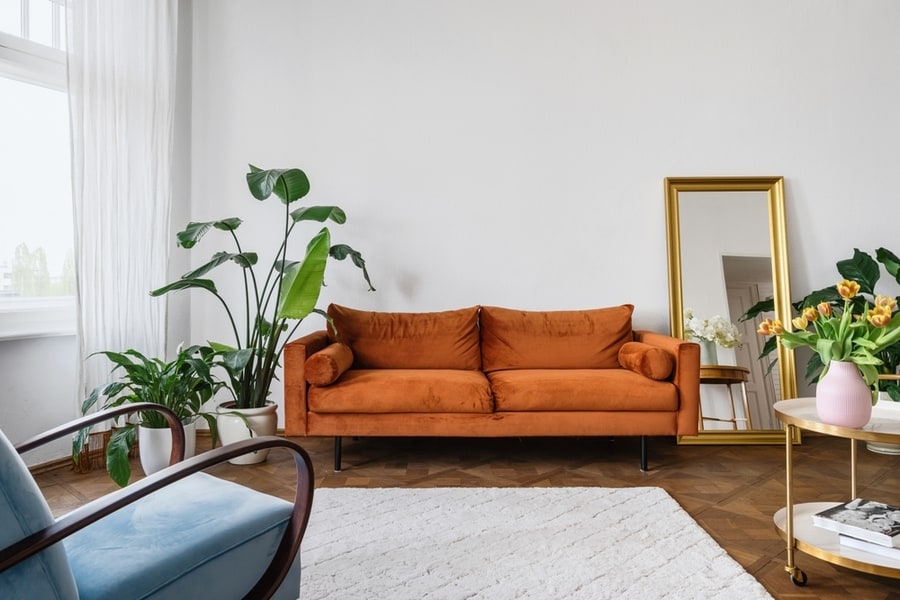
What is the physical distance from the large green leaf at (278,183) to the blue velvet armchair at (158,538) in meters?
1.73

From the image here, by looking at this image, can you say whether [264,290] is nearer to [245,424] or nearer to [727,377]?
[245,424]

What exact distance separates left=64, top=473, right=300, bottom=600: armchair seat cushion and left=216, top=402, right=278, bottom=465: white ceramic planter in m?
1.68

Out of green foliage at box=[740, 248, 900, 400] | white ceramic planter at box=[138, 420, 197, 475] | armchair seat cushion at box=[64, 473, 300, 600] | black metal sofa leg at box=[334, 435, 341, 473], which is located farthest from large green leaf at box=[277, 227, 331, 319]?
green foliage at box=[740, 248, 900, 400]

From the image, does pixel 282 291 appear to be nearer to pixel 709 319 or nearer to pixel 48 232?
pixel 48 232

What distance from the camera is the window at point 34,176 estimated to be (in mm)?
3057

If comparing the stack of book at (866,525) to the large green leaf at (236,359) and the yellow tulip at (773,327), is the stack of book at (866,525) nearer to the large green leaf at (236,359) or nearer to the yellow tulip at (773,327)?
the yellow tulip at (773,327)

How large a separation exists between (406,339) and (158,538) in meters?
2.36

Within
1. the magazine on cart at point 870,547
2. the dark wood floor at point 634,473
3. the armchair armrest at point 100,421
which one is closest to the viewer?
the armchair armrest at point 100,421

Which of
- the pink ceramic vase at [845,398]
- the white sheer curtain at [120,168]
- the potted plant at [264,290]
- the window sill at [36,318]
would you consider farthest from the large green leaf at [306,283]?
the pink ceramic vase at [845,398]

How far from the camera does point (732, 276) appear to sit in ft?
12.6

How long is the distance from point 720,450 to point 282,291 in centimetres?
281

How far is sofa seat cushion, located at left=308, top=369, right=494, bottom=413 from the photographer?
296 centimetres

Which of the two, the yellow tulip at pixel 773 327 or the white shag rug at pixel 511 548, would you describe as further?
the yellow tulip at pixel 773 327

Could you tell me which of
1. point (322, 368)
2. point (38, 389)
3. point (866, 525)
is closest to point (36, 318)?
point (38, 389)
